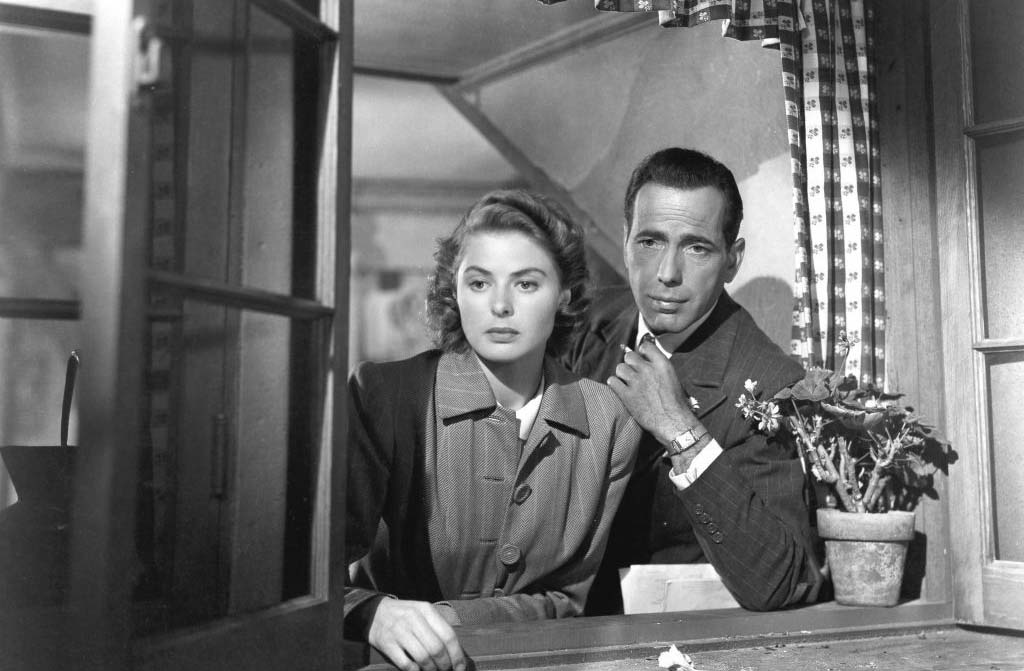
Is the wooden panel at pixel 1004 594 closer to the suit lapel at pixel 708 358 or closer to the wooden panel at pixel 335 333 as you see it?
the suit lapel at pixel 708 358

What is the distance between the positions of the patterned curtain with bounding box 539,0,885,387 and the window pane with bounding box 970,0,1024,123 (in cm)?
38

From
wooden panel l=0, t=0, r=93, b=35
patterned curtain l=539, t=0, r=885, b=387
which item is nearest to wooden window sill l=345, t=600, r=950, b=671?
patterned curtain l=539, t=0, r=885, b=387

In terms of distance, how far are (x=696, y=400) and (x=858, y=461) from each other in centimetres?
51

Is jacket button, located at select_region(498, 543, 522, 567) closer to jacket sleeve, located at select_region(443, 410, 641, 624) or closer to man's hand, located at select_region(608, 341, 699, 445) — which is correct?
jacket sleeve, located at select_region(443, 410, 641, 624)

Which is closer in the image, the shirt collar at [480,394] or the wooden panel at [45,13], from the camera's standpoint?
the wooden panel at [45,13]

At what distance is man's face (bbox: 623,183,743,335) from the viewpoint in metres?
3.51

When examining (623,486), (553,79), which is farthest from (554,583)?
(553,79)

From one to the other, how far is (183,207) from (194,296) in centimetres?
19

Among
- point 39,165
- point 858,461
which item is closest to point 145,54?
point 858,461

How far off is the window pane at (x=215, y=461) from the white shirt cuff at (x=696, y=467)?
52.7 inches

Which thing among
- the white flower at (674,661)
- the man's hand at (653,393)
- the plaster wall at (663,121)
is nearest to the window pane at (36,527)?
the white flower at (674,661)

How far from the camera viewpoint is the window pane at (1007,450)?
10.1ft

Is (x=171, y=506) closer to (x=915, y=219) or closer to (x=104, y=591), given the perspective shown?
(x=104, y=591)

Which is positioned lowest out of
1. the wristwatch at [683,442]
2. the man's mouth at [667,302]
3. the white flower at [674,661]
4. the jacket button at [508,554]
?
the white flower at [674,661]
